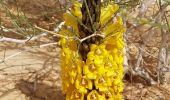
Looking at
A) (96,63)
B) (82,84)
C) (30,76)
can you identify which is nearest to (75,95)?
(82,84)

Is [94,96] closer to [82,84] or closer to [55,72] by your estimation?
[82,84]

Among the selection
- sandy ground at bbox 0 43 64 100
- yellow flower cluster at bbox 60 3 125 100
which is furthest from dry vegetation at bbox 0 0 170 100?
yellow flower cluster at bbox 60 3 125 100

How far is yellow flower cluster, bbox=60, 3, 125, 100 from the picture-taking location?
6.66ft

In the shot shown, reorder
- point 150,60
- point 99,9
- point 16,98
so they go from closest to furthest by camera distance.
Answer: point 99,9 < point 16,98 < point 150,60

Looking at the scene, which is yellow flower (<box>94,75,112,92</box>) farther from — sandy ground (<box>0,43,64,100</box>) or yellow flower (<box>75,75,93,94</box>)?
sandy ground (<box>0,43,64,100</box>)

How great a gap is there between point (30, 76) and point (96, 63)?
108 centimetres

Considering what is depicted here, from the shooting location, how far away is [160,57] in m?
2.88

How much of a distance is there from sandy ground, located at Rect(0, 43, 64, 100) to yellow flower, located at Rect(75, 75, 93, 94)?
63 cm

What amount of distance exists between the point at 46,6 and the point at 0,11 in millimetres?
481

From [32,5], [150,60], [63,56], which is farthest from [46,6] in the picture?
[63,56]

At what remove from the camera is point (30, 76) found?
2.99 meters

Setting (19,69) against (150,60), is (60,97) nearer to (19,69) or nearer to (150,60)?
(19,69)

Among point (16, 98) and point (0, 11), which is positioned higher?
point (0, 11)

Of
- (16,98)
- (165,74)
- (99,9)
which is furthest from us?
(165,74)
